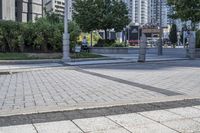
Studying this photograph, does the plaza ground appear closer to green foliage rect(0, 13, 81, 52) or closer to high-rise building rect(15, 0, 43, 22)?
green foliage rect(0, 13, 81, 52)

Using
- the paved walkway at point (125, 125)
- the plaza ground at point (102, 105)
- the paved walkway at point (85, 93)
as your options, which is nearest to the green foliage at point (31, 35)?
the paved walkway at point (85, 93)

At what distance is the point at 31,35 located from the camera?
27.9 m

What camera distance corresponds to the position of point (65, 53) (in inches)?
967

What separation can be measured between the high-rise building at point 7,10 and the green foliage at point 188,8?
29151 mm

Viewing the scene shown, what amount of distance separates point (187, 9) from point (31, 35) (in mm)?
12080

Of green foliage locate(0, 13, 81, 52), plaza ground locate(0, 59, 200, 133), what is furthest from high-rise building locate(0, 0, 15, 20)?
plaza ground locate(0, 59, 200, 133)

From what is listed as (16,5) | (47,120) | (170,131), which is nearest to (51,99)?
(47,120)

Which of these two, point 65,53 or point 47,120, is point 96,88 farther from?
point 65,53

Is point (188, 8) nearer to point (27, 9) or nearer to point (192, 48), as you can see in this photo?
point (192, 48)

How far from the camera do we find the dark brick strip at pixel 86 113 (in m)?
7.29

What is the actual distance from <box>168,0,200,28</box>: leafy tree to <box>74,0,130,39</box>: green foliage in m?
8.00

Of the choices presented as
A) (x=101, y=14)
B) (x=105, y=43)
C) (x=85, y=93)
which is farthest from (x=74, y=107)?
(x=105, y=43)

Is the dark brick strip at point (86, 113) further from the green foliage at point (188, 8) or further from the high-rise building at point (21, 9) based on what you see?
the high-rise building at point (21, 9)

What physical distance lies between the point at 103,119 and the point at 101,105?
4.34 ft
